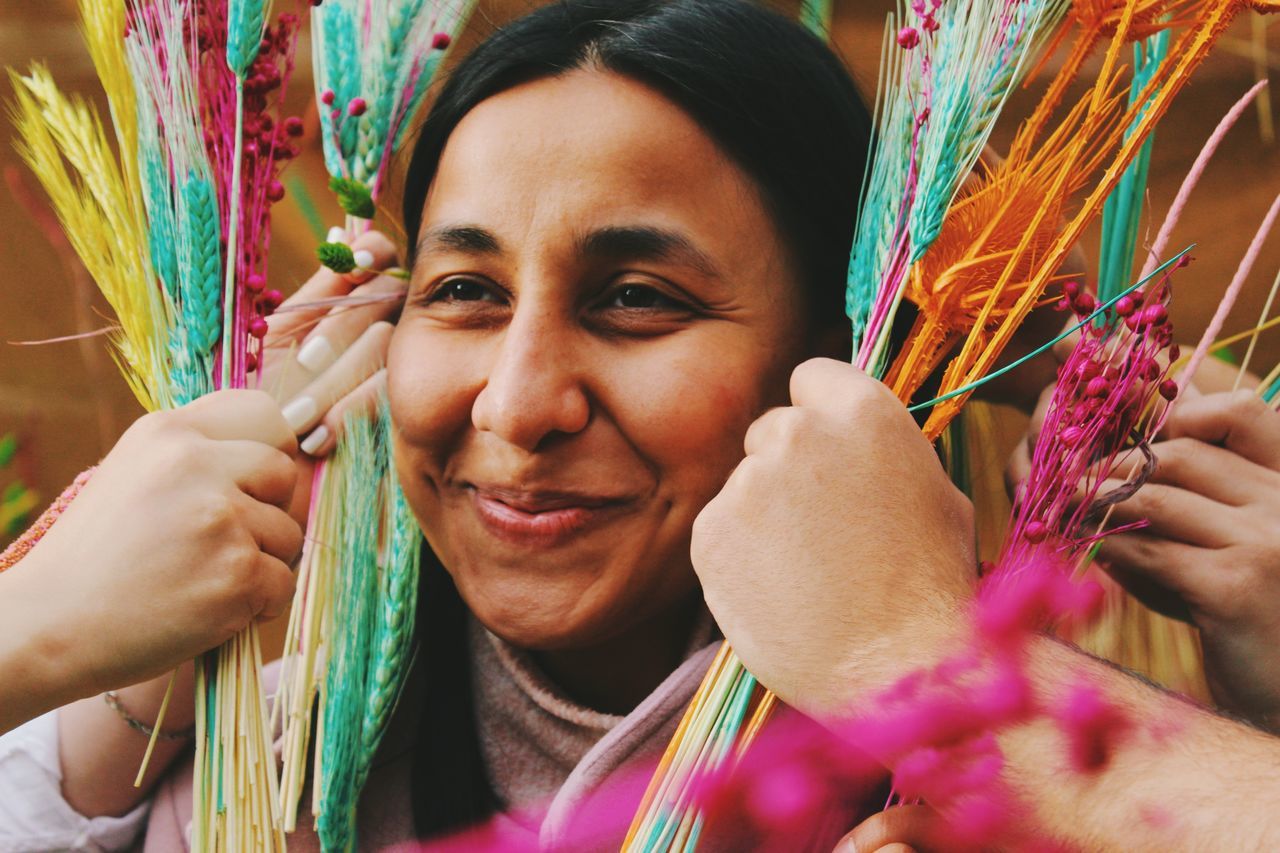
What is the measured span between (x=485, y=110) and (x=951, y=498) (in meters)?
0.65

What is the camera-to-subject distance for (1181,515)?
1269 millimetres

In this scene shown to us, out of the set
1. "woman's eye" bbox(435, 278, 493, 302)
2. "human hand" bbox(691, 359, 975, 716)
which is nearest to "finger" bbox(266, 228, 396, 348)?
"woman's eye" bbox(435, 278, 493, 302)

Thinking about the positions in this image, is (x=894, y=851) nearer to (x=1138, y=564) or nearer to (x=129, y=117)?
(x=1138, y=564)

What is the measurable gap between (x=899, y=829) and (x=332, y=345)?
0.89m

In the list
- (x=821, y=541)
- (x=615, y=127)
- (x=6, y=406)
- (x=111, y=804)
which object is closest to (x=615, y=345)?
(x=615, y=127)

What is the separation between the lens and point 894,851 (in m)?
0.96

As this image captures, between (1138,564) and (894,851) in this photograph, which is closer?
(894,851)

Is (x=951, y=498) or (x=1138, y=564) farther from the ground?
(x=951, y=498)

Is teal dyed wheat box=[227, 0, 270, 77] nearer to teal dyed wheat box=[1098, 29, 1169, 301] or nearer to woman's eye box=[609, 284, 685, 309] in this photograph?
woman's eye box=[609, 284, 685, 309]

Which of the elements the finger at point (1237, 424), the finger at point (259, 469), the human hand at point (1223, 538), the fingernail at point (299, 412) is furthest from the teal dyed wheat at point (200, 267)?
the finger at point (1237, 424)

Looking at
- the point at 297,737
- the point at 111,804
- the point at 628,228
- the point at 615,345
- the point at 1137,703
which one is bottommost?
the point at 111,804

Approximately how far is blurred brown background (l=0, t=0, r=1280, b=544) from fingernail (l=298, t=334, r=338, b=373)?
66 cm

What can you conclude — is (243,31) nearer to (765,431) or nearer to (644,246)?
(644,246)

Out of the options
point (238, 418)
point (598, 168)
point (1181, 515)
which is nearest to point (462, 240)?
point (598, 168)
